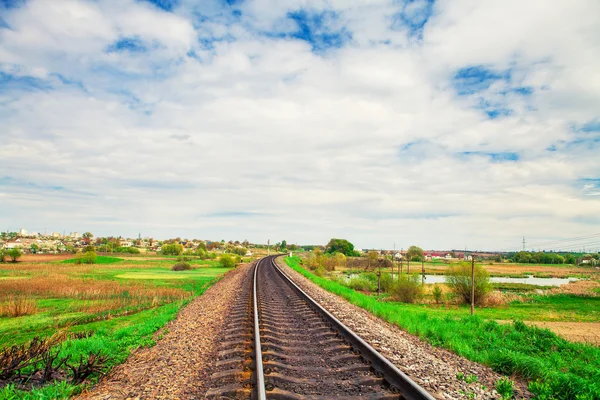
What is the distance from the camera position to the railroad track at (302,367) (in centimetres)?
461

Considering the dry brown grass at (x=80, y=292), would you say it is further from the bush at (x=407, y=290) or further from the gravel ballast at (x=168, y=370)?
the bush at (x=407, y=290)

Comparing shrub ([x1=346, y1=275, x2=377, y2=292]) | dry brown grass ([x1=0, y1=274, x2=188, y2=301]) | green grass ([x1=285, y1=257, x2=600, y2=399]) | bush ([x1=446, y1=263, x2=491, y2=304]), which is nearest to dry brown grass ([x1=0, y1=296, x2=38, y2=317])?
dry brown grass ([x1=0, y1=274, x2=188, y2=301])

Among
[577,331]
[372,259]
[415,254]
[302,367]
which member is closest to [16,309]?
[302,367]

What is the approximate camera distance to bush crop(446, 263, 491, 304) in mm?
28984

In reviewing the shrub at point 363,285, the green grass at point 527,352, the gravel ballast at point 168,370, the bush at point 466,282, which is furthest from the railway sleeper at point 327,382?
the shrub at point 363,285

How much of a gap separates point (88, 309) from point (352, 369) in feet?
58.0

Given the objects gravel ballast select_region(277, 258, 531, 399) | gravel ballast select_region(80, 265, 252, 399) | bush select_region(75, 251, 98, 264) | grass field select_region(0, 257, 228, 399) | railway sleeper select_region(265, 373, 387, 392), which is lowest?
bush select_region(75, 251, 98, 264)

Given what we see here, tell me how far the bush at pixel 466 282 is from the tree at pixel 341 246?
3412 inches

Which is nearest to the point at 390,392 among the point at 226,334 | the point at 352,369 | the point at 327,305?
the point at 352,369

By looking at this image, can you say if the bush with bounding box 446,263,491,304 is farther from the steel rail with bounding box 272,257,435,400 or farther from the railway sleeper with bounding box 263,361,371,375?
the railway sleeper with bounding box 263,361,371,375

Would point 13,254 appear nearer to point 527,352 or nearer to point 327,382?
point 327,382

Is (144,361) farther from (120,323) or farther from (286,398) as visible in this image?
(120,323)

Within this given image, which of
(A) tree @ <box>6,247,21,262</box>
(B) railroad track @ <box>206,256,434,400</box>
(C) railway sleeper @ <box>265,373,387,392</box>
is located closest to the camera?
(B) railroad track @ <box>206,256,434,400</box>

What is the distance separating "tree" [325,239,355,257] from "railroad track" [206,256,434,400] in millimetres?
110144
